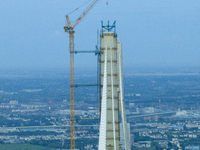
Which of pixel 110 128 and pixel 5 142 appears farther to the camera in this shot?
pixel 5 142

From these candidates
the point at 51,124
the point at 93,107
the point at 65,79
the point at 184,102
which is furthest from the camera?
the point at 65,79

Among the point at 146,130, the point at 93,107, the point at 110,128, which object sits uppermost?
the point at 93,107

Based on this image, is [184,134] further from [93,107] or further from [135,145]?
[93,107]

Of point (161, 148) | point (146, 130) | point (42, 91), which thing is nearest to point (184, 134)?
point (146, 130)

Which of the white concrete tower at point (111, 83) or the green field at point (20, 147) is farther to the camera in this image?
the green field at point (20, 147)

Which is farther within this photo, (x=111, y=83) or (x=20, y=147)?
(x=20, y=147)

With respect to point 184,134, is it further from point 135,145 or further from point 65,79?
point 65,79

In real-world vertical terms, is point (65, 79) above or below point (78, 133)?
above

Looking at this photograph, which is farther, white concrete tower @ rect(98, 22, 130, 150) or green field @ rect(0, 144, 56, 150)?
green field @ rect(0, 144, 56, 150)

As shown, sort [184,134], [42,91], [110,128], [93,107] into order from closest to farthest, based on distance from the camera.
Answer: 1. [110,128]
2. [184,134]
3. [93,107]
4. [42,91]

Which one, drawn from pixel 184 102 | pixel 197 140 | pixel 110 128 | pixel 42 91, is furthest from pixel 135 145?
pixel 42 91
